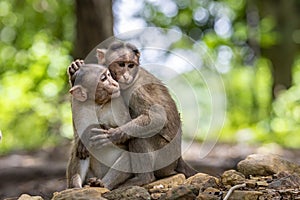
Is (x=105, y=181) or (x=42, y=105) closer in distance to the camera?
(x=105, y=181)

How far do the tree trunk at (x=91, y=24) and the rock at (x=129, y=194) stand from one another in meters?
5.62

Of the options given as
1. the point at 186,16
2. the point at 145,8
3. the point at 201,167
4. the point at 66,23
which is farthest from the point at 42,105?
the point at 186,16

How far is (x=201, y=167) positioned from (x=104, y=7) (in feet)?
8.99

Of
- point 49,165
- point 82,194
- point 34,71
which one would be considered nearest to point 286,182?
point 82,194

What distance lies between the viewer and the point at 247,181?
184 inches

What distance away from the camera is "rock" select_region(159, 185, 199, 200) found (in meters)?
4.34

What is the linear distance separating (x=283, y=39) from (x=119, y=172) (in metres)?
13.4

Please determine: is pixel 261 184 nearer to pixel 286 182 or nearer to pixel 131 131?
pixel 286 182

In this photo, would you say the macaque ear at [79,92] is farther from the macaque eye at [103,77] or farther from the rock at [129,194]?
the rock at [129,194]

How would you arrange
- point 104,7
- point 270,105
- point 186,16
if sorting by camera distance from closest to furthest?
point 104,7, point 270,105, point 186,16

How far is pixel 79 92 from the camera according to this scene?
4.88 m

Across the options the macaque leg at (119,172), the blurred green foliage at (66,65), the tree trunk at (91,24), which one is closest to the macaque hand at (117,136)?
the macaque leg at (119,172)

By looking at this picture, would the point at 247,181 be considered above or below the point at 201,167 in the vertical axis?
above

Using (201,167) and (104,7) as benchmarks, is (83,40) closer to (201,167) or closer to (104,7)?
(104,7)
